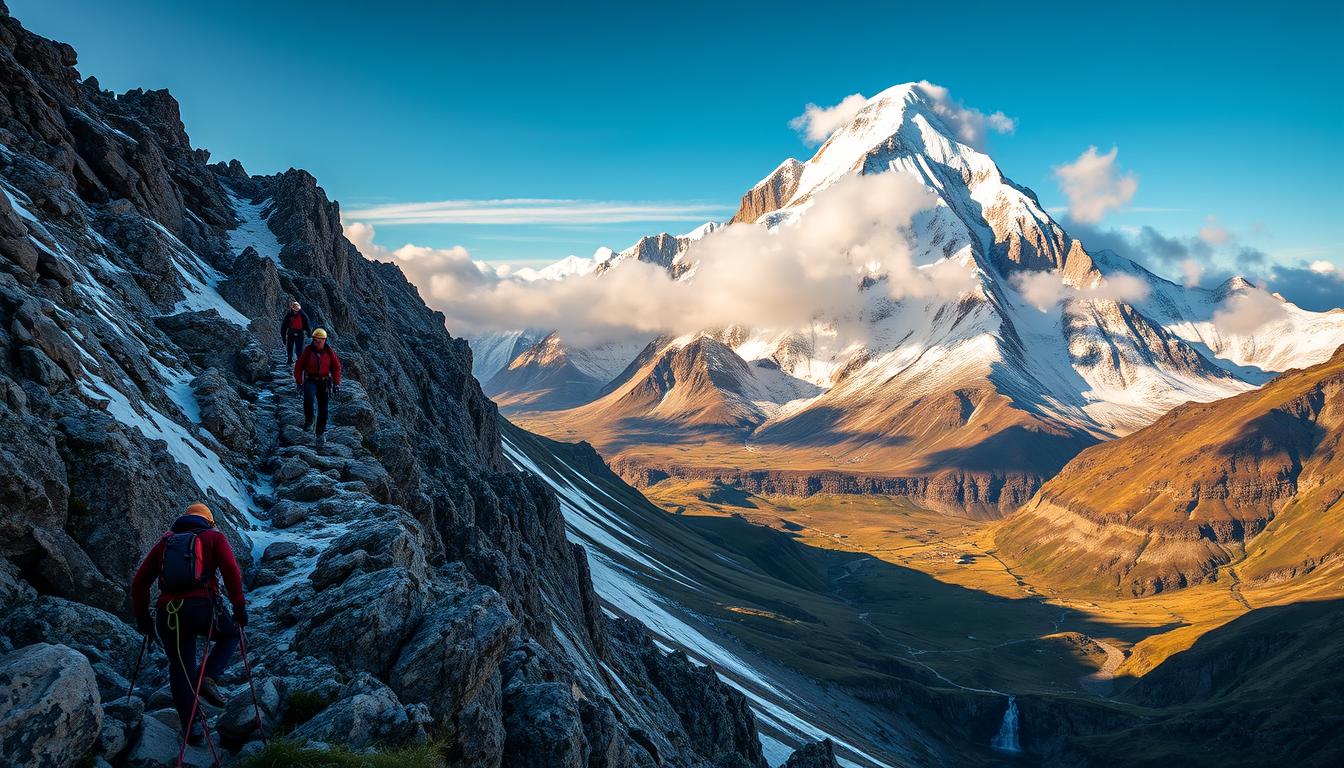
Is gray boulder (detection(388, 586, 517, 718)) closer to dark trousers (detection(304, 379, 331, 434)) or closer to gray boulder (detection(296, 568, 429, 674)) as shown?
gray boulder (detection(296, 568, 429, 674))

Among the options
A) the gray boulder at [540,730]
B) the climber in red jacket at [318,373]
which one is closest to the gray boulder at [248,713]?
the gray boulder at [540,730]

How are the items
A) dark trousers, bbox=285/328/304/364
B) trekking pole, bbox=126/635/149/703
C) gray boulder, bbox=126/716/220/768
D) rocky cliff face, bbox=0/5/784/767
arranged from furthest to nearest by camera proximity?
dark trousers, bbox=285/328/304/364, rocky cliff face, bbox=0/5/784/767, trekking pole, bbox=126/635/149/703, gray boulder, bbox=126/716/220/768

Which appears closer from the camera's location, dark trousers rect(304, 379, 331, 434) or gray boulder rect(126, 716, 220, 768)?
gray boulder rect(126, 716, 220, 768)

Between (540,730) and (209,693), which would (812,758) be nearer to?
(540,730)

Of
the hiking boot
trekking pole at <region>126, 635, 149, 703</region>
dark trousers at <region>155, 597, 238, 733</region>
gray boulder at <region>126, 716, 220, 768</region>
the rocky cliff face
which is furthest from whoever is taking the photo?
the rocky cliff face

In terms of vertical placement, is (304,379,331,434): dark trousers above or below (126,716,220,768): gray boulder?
above

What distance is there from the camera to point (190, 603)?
13227 millimetres

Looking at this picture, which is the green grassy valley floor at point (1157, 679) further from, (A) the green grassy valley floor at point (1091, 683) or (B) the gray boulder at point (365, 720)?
(B) the gray boulder at point (365, 720)

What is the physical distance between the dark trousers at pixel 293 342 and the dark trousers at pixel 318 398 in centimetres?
621

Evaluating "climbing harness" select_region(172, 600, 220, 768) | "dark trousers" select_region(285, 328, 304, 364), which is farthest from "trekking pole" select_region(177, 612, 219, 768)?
"dark trousers" select_region(285, 328, 304, 364)

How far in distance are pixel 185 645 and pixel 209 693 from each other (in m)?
1.25

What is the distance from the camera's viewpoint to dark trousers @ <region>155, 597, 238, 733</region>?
505 inches

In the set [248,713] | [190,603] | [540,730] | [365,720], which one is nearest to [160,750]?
[248,713]

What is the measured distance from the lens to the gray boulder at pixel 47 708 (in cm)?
1066
